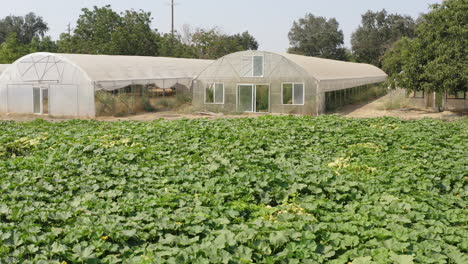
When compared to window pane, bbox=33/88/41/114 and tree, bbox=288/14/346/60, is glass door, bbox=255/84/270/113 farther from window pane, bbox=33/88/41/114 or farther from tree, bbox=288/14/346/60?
tree, bbox=288/14/346/60

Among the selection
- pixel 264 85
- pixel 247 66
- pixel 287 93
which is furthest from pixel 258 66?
pixel 287 93

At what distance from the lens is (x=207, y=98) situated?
87.7ft

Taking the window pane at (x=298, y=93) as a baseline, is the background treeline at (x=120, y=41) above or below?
above

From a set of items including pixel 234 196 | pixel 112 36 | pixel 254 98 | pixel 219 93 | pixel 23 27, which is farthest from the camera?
pixel 23 27

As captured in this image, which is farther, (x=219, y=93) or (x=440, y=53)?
(x=219, y=93)

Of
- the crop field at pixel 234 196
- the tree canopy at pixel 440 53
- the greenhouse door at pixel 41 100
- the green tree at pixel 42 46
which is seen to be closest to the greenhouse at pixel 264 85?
the tree canopy at pixel 440 53

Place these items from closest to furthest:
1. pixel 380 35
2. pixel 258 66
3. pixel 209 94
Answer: pixel 258 66 < pixel 209 94 < pixel 380 35

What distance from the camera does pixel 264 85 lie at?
83.5 feet

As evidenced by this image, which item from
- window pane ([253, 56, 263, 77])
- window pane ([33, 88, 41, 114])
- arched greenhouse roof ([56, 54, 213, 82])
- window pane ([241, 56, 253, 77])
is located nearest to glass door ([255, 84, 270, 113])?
window pane ([253, 56, 263, 77])

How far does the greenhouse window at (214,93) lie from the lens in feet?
86.6

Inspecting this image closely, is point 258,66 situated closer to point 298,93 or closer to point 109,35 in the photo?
point 298,93

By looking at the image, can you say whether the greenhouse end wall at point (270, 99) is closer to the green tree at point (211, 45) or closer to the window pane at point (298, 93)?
the window pane at point (298, 93)

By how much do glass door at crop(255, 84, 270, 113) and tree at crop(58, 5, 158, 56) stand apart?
61.9 ft

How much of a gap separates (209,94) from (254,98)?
98.1 inches
